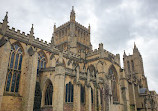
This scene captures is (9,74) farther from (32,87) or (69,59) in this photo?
(69,59)

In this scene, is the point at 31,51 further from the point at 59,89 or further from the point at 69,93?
the point at 69,93

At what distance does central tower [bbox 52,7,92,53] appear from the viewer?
39981mm

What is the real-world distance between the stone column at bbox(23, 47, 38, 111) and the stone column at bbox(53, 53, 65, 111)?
2908mm

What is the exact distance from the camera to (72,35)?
3938cm

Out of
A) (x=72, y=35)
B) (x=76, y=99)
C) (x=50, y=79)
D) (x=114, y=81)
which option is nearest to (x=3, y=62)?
(x=50, y=79)

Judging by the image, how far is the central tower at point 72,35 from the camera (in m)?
40.0

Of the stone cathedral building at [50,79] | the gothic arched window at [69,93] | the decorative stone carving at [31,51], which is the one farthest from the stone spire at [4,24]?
the gothic arched window at [69,93]

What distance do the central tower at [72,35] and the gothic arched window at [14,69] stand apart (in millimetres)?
16538

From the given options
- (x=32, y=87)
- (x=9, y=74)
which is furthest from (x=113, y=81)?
(x=9, y=74)

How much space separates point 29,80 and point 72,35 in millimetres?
20670

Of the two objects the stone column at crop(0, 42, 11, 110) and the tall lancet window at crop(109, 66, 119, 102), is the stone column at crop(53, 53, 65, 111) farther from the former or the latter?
the tall lancet window at crop(109, 66, 119, 102)

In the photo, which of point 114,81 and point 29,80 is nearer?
point 29,80

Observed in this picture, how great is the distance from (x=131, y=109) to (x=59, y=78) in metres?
22.2

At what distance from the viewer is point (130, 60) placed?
53.9 meters
